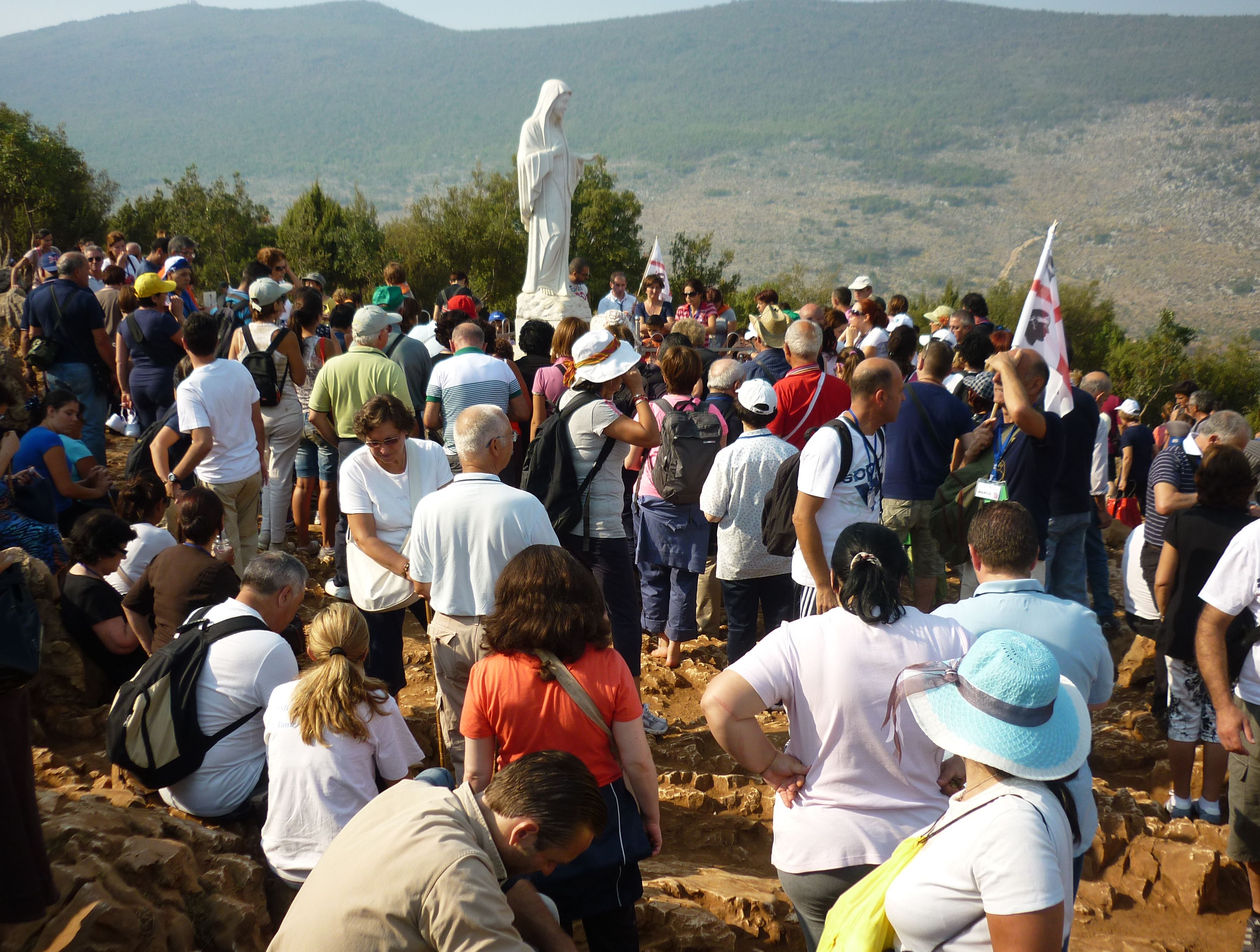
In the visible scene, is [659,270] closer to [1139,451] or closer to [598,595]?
[1139,451]

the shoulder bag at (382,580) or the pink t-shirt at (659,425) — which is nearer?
the shoulder bag at (382,580)

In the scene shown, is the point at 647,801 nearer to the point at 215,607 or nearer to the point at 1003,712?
the point at 1003,712

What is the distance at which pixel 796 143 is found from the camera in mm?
150000

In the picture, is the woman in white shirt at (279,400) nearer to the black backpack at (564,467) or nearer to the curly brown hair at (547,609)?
the black backpack at (564,467)

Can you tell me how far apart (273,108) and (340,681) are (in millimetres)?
224024

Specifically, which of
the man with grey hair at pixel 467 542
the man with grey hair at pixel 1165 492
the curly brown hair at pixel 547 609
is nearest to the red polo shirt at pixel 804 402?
the man with grey hair at pixel 1165 492

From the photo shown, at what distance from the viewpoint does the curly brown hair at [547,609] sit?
9.11 ft

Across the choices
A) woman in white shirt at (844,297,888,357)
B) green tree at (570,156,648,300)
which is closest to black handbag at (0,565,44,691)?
woman in white shirt at (844,297,888,357)

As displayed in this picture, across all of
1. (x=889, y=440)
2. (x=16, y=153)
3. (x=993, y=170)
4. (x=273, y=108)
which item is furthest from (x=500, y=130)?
(x=889, y=440)

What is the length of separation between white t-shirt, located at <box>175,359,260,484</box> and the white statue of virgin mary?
8331mm

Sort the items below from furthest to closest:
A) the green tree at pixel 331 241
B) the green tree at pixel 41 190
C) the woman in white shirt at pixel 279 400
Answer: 1. the green tree at pixel 331 241
2. the green tree at pixel 41 190
3. the woman in white shirt at pixel 279 400

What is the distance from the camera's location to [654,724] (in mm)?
5289

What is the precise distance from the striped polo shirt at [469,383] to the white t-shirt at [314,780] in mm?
3041

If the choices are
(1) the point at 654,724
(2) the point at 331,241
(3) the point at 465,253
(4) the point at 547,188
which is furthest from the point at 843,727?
(2) the point at 331,241
